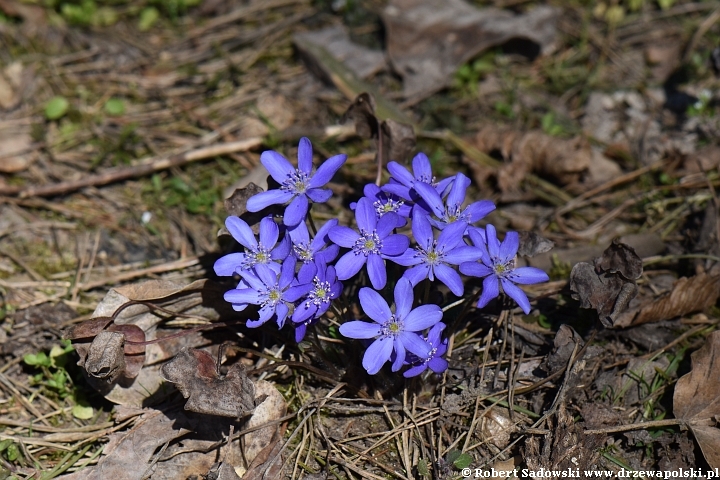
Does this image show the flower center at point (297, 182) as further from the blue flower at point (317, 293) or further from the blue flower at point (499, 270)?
the blue flower at point (499, 270)

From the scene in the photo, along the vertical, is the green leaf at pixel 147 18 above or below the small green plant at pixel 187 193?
above

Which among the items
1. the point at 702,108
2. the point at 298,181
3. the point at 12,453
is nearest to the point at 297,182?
the point at 298,181

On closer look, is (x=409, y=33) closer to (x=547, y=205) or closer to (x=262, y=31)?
(x=262, y=31)

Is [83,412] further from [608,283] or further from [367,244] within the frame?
[608,283]

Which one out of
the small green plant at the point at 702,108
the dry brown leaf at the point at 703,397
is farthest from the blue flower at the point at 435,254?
the small green plant at the point at 702,108

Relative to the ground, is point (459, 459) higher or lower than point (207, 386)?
lower
